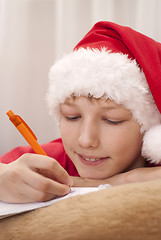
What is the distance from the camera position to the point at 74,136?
0.72 meters

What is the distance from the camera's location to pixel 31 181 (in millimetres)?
516

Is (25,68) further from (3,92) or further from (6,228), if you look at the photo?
(6,228)

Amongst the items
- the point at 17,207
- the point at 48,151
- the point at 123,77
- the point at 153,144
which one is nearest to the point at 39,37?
the point at 48,151

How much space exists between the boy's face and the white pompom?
28 mm

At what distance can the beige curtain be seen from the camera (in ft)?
3.96

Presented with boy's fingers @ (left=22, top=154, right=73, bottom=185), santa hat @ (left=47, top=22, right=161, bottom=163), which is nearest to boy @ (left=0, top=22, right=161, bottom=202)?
santa hat @ (left=47, top=22, right=161, bottom=163)

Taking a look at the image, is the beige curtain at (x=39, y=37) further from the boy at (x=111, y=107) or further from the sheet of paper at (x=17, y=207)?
the sheet of paper at (x=17, y=207)

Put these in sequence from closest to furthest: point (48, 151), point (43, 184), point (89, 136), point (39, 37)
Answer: point (43, 184) < point (89, 136) < point (48, 151) < point (39, 37)

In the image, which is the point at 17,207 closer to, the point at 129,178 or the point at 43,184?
the point at 43,184

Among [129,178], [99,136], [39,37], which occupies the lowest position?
A: [129,178]

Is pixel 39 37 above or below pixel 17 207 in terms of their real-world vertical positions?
above

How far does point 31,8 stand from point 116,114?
2.66 feet

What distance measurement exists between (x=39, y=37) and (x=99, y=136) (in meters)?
0.75

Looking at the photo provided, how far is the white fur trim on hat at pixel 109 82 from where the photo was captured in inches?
26.8
